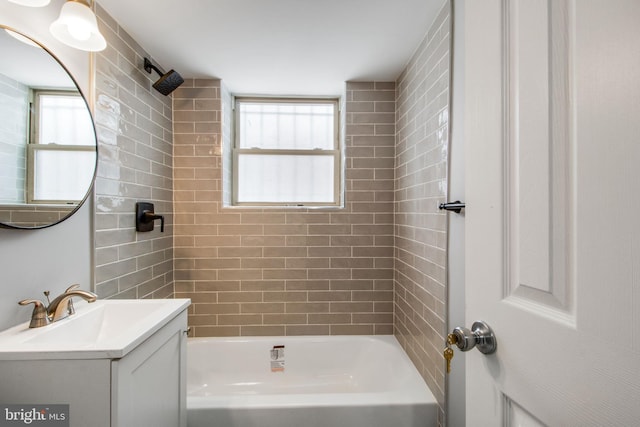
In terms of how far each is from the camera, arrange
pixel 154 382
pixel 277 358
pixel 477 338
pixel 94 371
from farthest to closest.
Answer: pixel 277 358, pixel 154 382, pixel 94 371, pixel 477 338

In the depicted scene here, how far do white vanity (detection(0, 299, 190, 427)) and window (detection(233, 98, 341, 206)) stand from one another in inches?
55.9

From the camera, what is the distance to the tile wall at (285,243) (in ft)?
6.83

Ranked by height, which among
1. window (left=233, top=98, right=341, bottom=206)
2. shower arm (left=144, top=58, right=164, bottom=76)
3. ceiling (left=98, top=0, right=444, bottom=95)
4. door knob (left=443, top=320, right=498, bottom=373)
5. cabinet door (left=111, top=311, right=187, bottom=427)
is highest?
ceiling (left=98, top=0, right=444, bottom=95)

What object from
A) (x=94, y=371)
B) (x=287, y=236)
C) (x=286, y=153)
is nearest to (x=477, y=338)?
(x=94, y=371)

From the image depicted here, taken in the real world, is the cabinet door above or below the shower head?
below

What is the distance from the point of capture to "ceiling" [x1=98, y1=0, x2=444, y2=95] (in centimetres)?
138

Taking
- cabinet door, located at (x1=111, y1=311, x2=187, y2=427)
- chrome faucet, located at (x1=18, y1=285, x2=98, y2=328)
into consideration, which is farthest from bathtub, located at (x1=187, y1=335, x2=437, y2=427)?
chrome faucet, located at (x1=18, y1=285, x2=98, y2=328)

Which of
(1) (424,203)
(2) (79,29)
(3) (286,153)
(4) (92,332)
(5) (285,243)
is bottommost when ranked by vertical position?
(4) (92,332)

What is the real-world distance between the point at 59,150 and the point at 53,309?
63cm

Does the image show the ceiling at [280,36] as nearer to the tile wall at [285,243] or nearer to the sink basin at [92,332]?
the tile wall at [285,243]

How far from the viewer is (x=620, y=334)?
345 millimetres

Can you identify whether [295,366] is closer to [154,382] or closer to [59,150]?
[154,382]

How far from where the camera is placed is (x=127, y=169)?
154 cm

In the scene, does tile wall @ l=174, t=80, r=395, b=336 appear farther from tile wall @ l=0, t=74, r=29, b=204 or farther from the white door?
the white door
